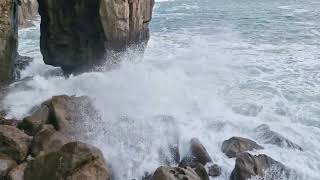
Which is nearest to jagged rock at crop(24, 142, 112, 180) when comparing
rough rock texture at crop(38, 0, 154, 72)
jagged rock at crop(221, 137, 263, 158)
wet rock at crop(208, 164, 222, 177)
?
wet rock at crop(208, 164, 222, 177)

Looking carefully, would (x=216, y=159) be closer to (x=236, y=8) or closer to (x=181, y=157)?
(x=181, y=157)

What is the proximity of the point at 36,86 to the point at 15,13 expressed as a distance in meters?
3.21

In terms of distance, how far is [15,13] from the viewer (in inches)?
751

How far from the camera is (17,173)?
11695 millimetres

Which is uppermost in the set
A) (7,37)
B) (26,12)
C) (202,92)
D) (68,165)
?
(7,37)

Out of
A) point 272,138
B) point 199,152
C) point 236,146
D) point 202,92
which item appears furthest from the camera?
point 202,92

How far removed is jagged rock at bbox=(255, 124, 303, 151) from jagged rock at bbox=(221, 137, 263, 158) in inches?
25.6

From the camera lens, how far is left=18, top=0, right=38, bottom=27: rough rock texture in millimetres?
36891

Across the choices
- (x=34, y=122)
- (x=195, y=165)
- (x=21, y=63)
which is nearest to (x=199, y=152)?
(x=195, y=165)

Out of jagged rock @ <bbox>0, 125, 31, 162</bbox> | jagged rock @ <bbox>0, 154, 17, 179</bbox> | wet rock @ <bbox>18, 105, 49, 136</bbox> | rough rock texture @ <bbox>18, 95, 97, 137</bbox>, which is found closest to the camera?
jagged rock @ <bbox>0, 154, 17, 179</bbox>

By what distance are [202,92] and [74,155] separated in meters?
9.24

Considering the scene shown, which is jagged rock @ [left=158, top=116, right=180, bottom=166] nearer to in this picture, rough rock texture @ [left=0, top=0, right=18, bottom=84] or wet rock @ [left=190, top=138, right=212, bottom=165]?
wet rock @ [left=190, top=138, right=212, bottom=165]

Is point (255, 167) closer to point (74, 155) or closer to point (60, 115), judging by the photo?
point (74, 155)

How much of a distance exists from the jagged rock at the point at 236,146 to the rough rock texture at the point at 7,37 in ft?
30.1
